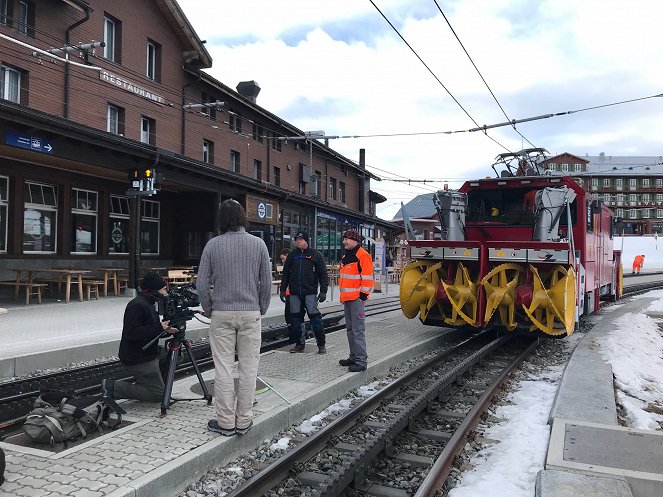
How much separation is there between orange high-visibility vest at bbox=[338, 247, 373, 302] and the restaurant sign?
15.4 meters

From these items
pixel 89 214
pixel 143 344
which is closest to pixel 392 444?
pixel 143 344

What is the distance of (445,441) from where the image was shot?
5102 mm

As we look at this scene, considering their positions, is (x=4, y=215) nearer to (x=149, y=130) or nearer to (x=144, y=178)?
(x=144, y=178)

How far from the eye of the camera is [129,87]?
20625 mm

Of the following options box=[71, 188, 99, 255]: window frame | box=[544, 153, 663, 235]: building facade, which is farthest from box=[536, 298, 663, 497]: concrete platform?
box=[544, 153, 663, 235]: building facade

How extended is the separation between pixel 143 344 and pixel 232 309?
3.78ft

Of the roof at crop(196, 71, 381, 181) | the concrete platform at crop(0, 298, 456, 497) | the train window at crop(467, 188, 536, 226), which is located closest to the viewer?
the concrete platform at crop(0, 298, 456, 497)

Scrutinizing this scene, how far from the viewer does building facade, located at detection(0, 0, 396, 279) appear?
575 inches

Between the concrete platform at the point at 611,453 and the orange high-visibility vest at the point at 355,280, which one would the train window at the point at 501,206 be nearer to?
the orange high-visibility vest at the point at 355,280

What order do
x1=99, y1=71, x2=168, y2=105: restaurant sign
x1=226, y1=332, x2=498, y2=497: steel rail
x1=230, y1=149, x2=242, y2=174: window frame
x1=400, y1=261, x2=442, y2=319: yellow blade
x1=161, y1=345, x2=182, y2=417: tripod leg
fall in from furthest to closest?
x1=230, y1=149, x2=242, y2=174: window frame
x1=99, y1=71, x2=168, y2=105: restaurant sign
x1=400, y1=261, x2=442, y2=319: yellow blade
x1=161, y1=345, x2=182, y2=417: tripod leg
x1=226, y1=332, x2=498, y2=497: steel rail

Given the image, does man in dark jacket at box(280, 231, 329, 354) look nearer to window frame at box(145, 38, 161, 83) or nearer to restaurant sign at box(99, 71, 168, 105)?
restaurant sign at box(99, 71, 168, 105)

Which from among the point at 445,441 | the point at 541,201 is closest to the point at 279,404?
the point at 445,441

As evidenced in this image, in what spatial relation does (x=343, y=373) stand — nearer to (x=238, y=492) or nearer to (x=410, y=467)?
(x=410, y=467)

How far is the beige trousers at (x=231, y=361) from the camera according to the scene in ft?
→ 14.6
